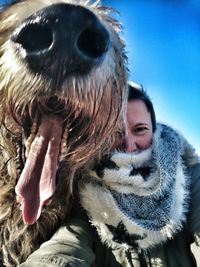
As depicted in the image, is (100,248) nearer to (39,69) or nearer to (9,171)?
(9,171)

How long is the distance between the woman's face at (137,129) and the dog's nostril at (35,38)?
0.75 metres

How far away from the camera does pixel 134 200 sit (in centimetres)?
246

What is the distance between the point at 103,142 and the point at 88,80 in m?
0.43

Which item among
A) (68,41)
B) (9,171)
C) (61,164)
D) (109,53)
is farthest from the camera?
(9,171)

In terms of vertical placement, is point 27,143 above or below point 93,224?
above

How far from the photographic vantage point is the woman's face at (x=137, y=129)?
2.56m

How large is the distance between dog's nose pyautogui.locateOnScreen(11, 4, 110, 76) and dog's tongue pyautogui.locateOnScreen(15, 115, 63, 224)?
306mm

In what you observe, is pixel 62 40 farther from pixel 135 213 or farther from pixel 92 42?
pixel 135 213

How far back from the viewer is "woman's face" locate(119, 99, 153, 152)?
2562 mm

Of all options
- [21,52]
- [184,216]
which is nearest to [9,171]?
[21,52]

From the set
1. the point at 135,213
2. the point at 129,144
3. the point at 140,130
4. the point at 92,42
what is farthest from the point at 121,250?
the point at 92,42

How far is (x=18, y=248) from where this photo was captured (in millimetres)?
2553

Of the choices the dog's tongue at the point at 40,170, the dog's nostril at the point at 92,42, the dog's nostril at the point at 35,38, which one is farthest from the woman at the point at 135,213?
the dog's nostril at the point at 35,38

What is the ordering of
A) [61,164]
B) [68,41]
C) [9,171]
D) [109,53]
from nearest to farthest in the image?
[68,41] → [109,53] → [61,164] → [9,171]
